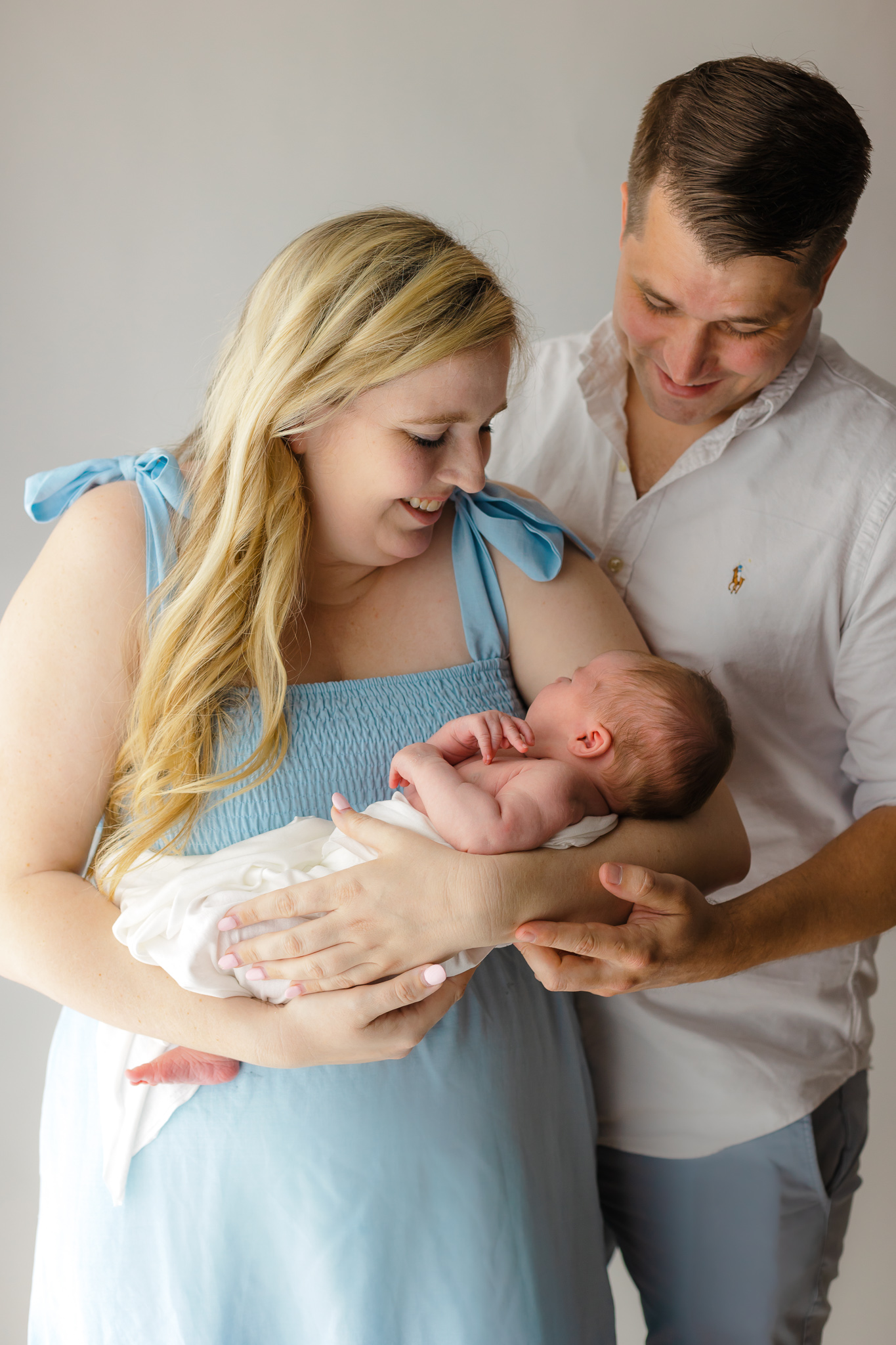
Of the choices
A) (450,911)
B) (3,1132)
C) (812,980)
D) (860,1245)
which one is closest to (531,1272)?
(450,911)

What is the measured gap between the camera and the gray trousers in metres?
1.83

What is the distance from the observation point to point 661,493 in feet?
6.02

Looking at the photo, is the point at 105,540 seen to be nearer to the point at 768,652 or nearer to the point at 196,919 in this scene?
the point at 196,919

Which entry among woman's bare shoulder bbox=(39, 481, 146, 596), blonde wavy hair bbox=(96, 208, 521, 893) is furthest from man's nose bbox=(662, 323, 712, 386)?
woman's bare shoulder bbox=(39, 481, 146, 596)

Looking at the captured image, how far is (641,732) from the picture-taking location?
1.47 metres

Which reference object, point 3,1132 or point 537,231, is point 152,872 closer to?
point 3,1132

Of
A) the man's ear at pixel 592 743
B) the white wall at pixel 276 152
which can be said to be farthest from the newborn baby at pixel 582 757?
the white wall at pixel 276 152

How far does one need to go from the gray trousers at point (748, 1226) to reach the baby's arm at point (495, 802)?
949 mm

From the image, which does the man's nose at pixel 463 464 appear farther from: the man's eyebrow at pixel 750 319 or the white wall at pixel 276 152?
the white wall at pixel 276 152

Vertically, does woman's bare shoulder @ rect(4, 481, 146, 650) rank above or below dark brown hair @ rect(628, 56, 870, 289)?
below

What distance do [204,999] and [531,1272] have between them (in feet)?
2.16

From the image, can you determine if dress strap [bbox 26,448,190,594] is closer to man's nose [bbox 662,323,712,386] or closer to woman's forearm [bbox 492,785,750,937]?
woman's forearm [bbox 492,785,750,937]

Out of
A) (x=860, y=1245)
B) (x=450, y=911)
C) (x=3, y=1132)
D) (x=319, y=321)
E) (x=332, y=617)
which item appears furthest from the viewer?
(x=860, y=1245)

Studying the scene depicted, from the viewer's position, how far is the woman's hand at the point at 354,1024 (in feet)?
4.10
